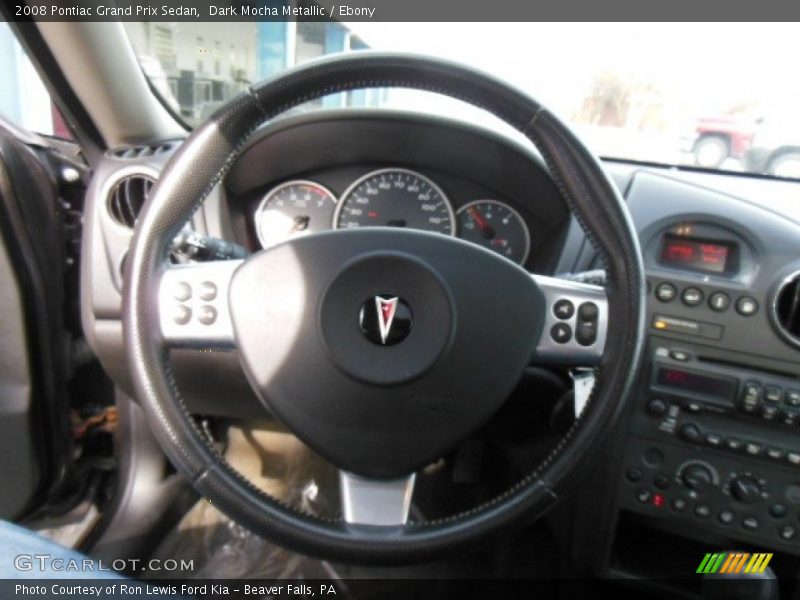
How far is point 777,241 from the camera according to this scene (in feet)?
3.83

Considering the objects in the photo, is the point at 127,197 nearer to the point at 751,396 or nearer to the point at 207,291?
the point at 207,291

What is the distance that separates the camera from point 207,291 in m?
0.88

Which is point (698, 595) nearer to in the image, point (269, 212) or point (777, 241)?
point (777, 241)

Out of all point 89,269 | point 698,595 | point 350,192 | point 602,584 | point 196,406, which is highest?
point 350,192

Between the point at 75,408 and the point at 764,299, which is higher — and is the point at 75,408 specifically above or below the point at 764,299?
below

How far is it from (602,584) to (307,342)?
3.85ft

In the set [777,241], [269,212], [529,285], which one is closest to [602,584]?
[777,241]

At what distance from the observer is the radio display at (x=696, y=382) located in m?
1.19

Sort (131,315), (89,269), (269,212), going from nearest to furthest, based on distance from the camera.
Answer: (131,315) < (89,269) < (269,212)

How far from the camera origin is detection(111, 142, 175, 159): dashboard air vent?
4.29 ft

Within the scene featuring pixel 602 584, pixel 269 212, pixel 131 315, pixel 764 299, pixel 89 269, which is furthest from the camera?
pixel 602 584

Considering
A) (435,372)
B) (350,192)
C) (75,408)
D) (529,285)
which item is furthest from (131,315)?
(75,408)

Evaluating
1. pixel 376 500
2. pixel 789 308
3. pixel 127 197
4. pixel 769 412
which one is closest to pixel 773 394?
pixel 769 412

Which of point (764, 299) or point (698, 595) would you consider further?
point (698, 595)
